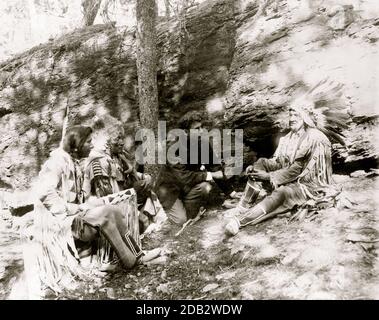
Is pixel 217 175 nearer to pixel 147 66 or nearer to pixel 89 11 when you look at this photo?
pixel 147 66

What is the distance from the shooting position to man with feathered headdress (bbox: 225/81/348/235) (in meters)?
5.67

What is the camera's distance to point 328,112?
598 centimetres

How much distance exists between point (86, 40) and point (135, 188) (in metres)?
3.08

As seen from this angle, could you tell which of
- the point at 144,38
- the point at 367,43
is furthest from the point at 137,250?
the point at 367,43

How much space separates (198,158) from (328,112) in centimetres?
180

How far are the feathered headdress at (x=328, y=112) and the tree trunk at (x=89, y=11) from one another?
418cm

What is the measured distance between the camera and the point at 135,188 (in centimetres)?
617

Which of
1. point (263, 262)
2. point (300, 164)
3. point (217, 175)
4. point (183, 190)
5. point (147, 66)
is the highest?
point (147, 66)

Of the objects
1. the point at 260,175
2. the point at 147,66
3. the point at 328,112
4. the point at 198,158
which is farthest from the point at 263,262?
the point at 147,66

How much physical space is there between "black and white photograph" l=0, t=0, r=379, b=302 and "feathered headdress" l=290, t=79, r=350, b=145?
2cm

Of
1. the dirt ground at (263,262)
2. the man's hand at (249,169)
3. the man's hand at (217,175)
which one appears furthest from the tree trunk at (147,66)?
the dirt ground at (263,262)

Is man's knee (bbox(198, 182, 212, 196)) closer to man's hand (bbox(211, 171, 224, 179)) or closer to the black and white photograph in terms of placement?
the black and white photograph

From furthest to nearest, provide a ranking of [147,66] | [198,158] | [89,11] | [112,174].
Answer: [89,11] < [147,66] < [198,158] < [112,174]
